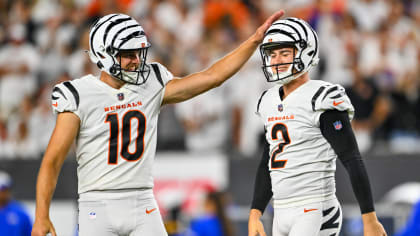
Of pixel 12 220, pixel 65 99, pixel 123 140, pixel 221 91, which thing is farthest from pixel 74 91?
pixel 221 91

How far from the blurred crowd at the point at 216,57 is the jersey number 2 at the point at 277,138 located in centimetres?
505

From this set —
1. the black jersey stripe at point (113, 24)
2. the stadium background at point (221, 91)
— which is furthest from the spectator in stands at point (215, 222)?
the black jersey stripe at point (113, 24)

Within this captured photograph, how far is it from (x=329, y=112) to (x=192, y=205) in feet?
19.4

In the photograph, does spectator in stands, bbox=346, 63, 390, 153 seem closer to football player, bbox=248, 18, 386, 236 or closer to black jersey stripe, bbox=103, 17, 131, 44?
football player, bbox=248, 18, 386, 236

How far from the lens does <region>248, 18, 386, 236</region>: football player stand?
13.3ft

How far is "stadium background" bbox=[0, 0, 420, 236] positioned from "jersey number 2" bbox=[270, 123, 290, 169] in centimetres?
393

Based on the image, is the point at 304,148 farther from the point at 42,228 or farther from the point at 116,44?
the point at 42,228

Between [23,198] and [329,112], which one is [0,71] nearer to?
[23,198]

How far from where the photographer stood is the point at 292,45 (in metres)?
4.32

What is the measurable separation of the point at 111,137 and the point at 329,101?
1309mm

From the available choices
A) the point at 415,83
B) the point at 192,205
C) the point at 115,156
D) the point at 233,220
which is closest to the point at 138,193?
the point at 115,156


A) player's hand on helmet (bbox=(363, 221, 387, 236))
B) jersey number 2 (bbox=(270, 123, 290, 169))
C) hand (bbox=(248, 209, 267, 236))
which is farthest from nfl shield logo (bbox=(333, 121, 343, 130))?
hand (bbox=(248, 209, 267, 236))

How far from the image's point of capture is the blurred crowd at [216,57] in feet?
31.1

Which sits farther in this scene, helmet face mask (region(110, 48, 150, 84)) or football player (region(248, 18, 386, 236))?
helmet face mask (region(110, 48, 150, 84))
